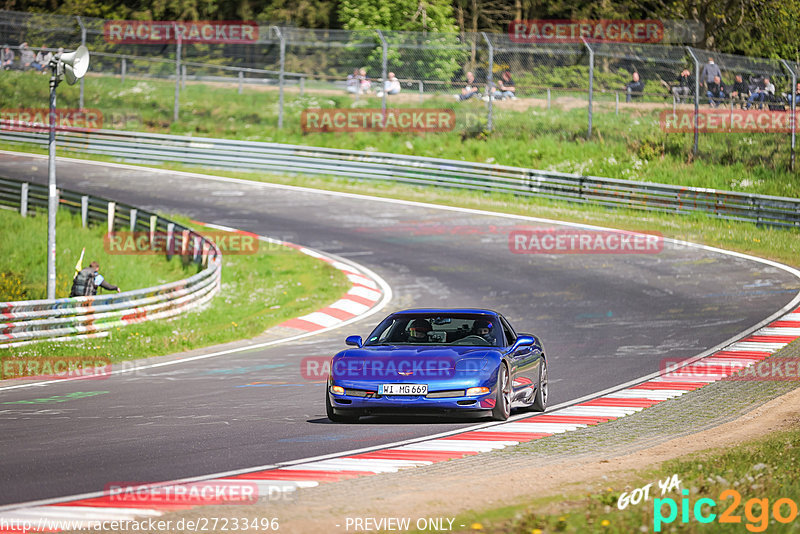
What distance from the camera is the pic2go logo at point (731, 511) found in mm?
6223

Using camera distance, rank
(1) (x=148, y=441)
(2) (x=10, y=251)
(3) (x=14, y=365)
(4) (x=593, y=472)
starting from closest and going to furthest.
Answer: (4) (x=593, y=472) → (1) (x=148, y=441) → (3) (x=14, y=365) → (2) (x=10, y=251)

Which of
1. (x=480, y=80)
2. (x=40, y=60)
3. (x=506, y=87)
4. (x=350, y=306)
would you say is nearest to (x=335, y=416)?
(x=350, y=306)

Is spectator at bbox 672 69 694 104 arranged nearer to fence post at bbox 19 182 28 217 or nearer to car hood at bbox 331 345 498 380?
fence post at bbox 19 182 28 217

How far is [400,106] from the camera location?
36656mm

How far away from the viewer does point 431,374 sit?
10.4m

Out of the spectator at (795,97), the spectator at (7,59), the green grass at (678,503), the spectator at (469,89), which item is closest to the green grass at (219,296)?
the spectator at (469,89)

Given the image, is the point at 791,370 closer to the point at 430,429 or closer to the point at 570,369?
the point at 570,369

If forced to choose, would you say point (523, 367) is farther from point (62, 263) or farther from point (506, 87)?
point (506, 87)

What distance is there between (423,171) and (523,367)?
76.8 ft

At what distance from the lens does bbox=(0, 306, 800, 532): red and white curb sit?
23.3 ft

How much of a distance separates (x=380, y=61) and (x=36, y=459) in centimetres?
2875

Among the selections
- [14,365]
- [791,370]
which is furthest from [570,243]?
[14,365]

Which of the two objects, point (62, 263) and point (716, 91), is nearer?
point (62, 263)

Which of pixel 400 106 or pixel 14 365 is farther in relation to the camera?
pixel 400 106
